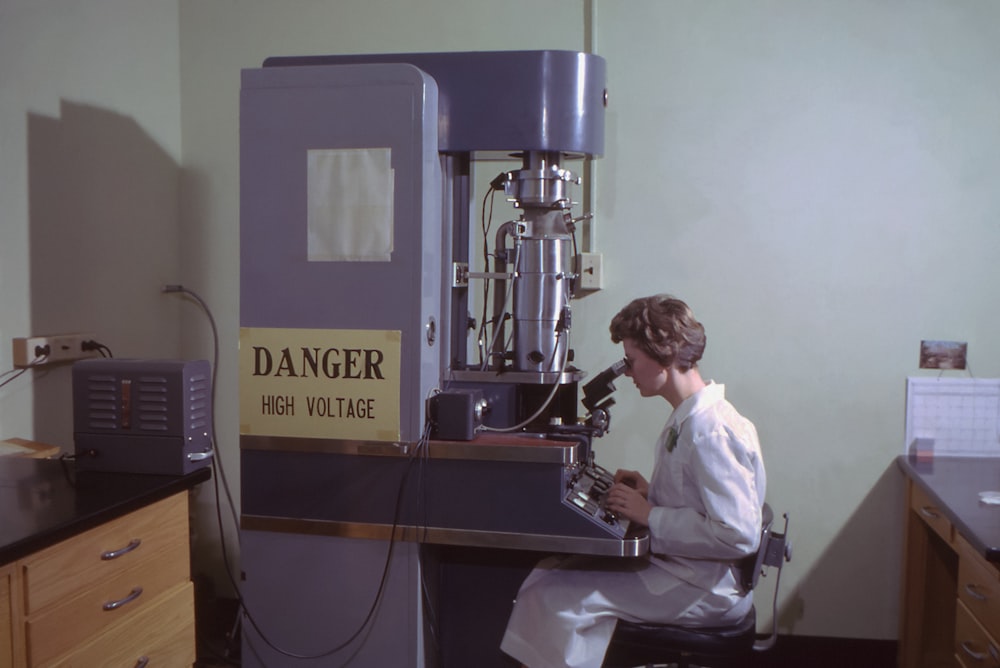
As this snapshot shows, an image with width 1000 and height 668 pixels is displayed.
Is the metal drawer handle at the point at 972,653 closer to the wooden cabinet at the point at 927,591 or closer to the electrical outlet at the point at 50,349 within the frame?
the wooden cabinet at the point at 927,591

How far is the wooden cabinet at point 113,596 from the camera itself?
1.22 m

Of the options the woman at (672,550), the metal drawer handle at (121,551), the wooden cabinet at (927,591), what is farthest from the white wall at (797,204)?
the metal drawer handle at (121,551)

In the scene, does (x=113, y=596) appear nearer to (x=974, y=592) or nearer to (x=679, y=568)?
(x=679, y=568)

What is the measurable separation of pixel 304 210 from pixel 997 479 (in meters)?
1.93

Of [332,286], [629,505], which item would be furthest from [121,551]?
[629,505]

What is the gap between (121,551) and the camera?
141cm

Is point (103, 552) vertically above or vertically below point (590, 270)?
below

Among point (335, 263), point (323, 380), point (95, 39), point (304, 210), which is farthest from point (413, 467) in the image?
point (95, 39)

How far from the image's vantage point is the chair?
1664 millimetres

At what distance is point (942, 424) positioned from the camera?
2.44m

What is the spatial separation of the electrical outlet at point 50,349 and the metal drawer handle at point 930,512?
92.0 inches

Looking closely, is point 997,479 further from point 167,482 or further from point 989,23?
point 167,482

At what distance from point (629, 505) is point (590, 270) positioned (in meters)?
0.95

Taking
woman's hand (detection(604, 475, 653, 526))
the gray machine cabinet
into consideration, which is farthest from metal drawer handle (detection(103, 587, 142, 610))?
woman's hand (detection(604, 475, 653, 526))
